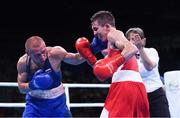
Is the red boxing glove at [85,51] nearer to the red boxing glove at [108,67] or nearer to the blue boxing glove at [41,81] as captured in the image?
the blue boxing glove at [41,81]

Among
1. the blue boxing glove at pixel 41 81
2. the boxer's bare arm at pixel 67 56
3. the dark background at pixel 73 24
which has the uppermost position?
the boxer's bare arm at pixel 67 56

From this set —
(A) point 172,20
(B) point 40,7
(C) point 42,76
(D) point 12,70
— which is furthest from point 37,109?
(A) point 172,20

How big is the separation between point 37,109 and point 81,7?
6.78 meters

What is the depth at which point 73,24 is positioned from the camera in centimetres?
948

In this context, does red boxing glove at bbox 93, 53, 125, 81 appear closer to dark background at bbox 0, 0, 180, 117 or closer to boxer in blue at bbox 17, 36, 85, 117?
boxer in blue at bbox 17, 36, 85, 117

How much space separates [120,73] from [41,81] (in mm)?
558

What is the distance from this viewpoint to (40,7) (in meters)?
9.05

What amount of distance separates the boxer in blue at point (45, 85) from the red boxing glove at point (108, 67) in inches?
22.8

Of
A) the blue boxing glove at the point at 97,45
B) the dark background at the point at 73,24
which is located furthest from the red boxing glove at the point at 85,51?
the dark background at the point at 73,24

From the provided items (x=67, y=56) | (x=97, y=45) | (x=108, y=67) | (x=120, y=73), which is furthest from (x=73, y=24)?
(x=108, y=67)

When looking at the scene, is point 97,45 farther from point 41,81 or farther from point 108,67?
point 108,67

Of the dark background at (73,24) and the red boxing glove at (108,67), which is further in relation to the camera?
the dark background at (73,24)

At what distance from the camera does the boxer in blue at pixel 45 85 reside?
8.27 feet

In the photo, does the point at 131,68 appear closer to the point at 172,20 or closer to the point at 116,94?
the point at 116,94
